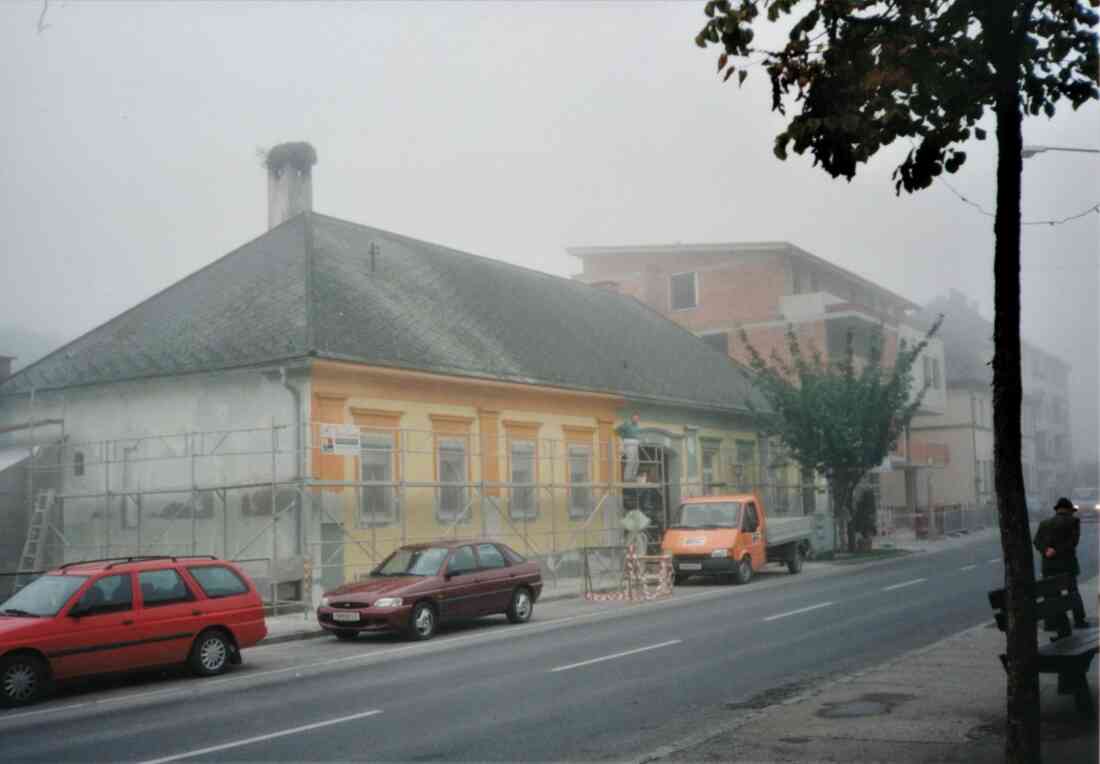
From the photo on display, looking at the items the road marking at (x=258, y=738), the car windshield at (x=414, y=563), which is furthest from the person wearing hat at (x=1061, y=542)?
the road marking at (x=258, y=738)

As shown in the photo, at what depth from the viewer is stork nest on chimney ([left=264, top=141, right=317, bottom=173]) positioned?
3503cm

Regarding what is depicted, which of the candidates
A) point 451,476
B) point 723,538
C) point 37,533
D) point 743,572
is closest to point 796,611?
point 723,538

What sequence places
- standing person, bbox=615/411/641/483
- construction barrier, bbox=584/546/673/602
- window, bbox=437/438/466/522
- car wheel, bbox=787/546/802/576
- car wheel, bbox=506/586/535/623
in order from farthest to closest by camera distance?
standing person, bbox=615/411/641/483 → car wheel, bbox=787/546/802/576 → window, bbox=437/438/466/522 → construction barrier, bbox=584/546/673/602 → car wheel, bbox=506/586/535/623

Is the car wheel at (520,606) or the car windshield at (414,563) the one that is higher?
the car windshield at (414,563)

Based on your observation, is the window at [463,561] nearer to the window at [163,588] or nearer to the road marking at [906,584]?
the window at [163,588]

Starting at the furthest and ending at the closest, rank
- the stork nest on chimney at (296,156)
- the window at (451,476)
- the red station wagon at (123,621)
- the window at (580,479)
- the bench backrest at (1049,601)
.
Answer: the stork nest on chimney at (296,156) → the window at (580,479) → the window at (451,476) → the red station wagon at (123,621) → the bench backrest at (1049,601)

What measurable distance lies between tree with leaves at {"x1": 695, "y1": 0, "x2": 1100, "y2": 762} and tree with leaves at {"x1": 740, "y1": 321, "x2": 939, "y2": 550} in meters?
30.9

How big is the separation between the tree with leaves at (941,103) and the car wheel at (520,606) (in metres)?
13.8

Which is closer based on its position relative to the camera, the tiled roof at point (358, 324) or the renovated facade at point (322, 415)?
the renovated facade at point (322, 415)

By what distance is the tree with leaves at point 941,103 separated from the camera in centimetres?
712

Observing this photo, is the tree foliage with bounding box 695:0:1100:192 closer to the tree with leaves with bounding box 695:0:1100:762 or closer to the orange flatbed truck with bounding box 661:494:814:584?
the tree with leaves with bounding box 695:0:1100:762

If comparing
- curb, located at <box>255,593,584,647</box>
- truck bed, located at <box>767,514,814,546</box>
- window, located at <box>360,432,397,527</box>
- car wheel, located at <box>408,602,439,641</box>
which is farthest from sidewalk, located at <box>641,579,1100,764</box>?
truck bed, located at <box>767,514,814,546</box>

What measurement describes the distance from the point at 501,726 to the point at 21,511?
21.4 m

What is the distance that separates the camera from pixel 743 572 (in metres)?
28.0
